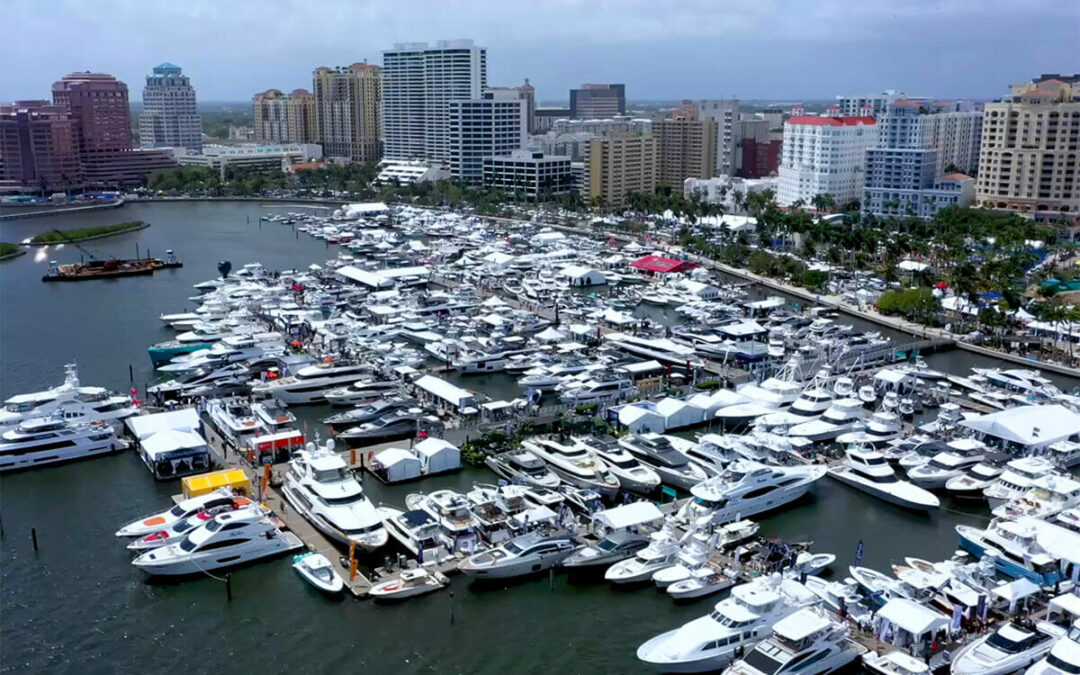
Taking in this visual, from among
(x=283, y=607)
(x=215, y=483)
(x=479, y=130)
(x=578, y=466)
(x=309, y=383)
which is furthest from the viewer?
(x=479, y=130)

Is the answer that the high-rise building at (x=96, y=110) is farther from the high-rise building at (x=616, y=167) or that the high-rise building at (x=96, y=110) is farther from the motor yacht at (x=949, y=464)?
the motor yacht at (x=949, y=464)

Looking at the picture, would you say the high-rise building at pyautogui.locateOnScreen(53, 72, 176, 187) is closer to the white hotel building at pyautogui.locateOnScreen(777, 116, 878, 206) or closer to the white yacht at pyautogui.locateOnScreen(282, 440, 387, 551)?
the white hotel building at pyautogui.locateOnScreen(777, 116, 878, 206)

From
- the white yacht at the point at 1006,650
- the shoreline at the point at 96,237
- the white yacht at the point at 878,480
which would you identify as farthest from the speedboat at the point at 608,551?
the shoreline at the point at 96,237

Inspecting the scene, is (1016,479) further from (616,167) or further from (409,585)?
(616,167)

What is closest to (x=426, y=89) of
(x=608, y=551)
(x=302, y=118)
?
(x=302, y=118)

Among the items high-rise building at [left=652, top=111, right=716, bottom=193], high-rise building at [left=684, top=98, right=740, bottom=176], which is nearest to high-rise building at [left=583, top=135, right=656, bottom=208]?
high-rise building at [left=652, top=111, right=716, bottom=193]

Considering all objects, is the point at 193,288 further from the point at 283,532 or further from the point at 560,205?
the point at 560,205
